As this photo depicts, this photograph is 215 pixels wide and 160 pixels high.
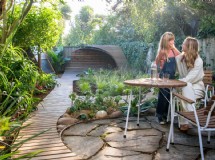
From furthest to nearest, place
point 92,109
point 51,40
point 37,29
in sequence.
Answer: point 51,40
point 37,29
point 92,109

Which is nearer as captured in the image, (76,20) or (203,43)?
(203,43)

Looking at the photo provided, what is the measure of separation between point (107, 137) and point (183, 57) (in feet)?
5.59

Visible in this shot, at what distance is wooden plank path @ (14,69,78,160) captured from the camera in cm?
274

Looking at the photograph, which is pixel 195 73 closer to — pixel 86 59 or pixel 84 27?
pixel 86 59

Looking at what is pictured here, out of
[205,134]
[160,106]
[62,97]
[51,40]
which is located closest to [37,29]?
[51,40]

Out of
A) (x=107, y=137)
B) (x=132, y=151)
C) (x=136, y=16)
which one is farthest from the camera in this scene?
(x=136, y=16)

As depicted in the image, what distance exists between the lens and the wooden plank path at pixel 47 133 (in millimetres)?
2736

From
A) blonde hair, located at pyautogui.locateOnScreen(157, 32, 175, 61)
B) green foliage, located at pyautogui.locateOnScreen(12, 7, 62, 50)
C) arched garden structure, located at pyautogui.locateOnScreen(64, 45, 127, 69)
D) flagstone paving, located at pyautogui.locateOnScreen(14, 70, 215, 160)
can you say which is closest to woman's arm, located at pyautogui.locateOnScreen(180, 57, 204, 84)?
blonde hair, located at pyautogui.locateOnScreen(157, 32, 175, 61)

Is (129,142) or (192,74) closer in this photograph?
(129,142)

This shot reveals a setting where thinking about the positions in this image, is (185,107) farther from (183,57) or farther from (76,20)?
(76,20)

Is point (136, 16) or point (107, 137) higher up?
point (136, 16)

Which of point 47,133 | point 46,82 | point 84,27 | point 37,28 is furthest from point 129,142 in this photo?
point 84,27

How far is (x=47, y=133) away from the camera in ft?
11.4

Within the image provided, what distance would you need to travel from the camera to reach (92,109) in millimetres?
4898
